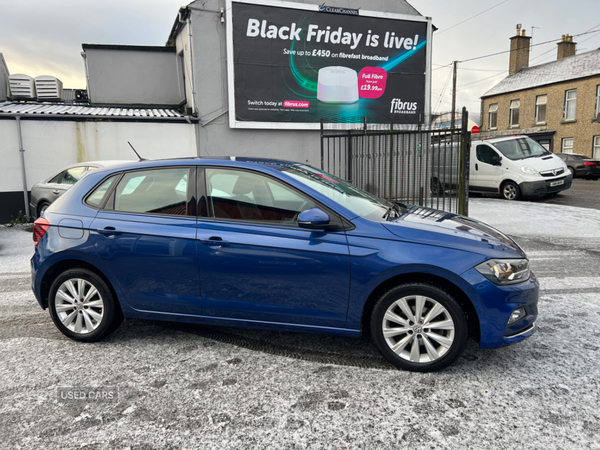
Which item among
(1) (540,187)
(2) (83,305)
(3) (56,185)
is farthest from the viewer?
(1) (540,187)

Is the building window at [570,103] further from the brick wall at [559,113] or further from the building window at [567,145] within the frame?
the building window at [567,145]

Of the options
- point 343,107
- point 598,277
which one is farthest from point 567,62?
point 598,277

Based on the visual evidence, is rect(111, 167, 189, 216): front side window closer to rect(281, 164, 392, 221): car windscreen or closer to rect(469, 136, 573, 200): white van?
rect(281, 164, 392, 221): car windscreen

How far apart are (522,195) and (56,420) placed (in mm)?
13580

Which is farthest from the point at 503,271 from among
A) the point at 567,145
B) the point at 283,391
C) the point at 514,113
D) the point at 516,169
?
the point at 514,113

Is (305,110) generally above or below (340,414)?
above

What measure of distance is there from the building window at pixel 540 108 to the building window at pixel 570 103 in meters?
1.50

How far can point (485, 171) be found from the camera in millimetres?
14266

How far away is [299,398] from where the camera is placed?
115 inches

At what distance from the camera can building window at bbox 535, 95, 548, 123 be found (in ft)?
98.8

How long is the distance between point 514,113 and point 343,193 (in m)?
33.1

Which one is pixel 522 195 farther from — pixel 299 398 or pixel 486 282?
pixel 299 398

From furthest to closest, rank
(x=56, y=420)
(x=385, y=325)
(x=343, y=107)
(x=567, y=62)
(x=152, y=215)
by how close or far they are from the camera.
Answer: (x=567, y=62) < (x=343, y=107) < (x=152, y=215) < (x=385, y=325) < (x=56, y=420)

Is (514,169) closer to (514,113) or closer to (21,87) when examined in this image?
(21,87)
